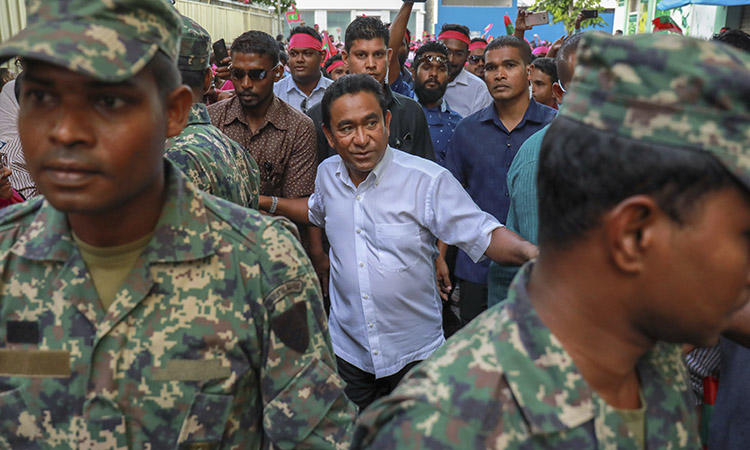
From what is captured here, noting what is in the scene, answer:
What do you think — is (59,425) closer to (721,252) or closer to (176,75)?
(176,75)

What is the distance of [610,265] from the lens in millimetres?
1031

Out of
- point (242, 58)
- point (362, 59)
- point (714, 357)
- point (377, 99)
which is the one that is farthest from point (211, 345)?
point (362, 59)

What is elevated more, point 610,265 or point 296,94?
point 610,265

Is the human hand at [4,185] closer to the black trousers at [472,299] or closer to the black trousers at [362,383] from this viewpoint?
the black trousers at [362,383]

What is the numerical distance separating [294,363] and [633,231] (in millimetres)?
803

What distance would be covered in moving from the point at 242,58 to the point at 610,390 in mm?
3411

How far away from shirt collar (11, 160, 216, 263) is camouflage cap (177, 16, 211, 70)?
126 centimetres

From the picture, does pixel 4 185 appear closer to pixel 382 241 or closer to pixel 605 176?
pixel 382 241

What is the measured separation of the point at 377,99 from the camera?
323 cm

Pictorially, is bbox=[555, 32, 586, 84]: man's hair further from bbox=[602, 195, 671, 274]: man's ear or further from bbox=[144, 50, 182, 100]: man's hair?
bbox=[602, 195, 671, 274]: man's ear

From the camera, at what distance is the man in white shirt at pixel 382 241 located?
2973 mm

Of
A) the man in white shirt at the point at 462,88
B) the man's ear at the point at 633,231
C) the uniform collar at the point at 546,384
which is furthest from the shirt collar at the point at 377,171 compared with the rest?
the man in white shirt at the point at 462,88

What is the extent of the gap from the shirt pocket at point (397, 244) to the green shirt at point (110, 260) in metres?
1.61

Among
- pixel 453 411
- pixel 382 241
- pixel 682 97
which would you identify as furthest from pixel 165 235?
pixel 382 241
